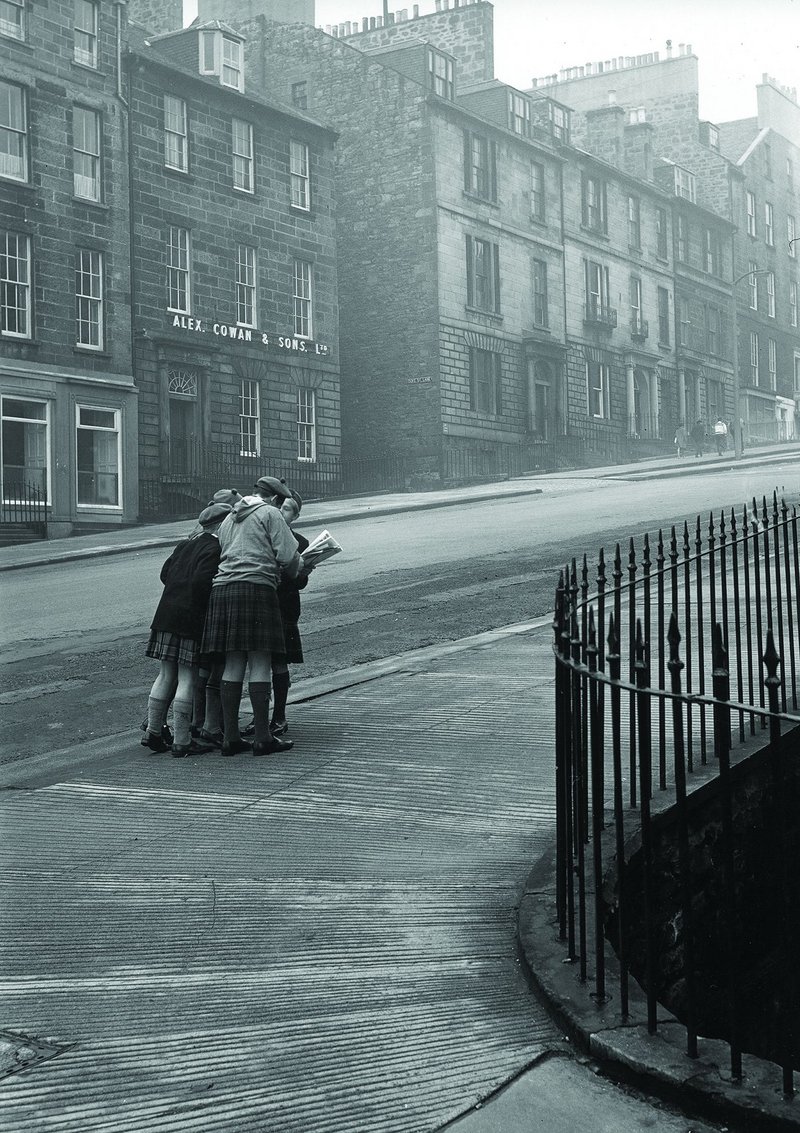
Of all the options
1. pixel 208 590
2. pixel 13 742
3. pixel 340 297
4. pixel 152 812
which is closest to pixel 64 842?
pixel 152 812

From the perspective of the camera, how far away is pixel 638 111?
55062mm

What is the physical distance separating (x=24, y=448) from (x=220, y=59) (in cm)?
1242

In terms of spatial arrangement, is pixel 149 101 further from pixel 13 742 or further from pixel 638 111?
pixel 638 111

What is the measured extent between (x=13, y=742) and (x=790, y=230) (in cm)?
6431

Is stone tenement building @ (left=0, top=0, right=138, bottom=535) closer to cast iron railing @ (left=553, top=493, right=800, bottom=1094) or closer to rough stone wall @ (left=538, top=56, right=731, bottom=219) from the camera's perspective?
cast iron railing @ (left=553, top=493, right=800, bottom=1094)

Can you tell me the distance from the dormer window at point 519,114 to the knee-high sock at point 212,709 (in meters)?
37.1

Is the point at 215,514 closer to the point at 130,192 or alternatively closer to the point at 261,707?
the point at 261,707

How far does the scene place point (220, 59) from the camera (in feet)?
109

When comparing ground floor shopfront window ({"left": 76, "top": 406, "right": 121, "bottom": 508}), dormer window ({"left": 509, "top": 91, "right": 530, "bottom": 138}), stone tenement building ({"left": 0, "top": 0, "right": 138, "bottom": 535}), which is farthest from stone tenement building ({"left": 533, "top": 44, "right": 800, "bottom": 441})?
ground floor shopfront window ({"left": 76, "top": 406, "right": 121, "bottom": 508})

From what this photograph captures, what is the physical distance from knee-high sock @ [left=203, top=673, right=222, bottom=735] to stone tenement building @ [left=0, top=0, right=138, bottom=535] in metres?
20.0

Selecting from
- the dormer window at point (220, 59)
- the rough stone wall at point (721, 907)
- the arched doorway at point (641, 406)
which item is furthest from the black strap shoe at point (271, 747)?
the arched doorway at point (641, 406)

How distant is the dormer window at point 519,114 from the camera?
42.7 meters

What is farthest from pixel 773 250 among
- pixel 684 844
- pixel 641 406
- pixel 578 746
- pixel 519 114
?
pixel 684 844

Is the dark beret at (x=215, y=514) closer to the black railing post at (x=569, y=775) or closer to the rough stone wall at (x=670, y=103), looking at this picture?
the black railing post at (x=569, y=775)
